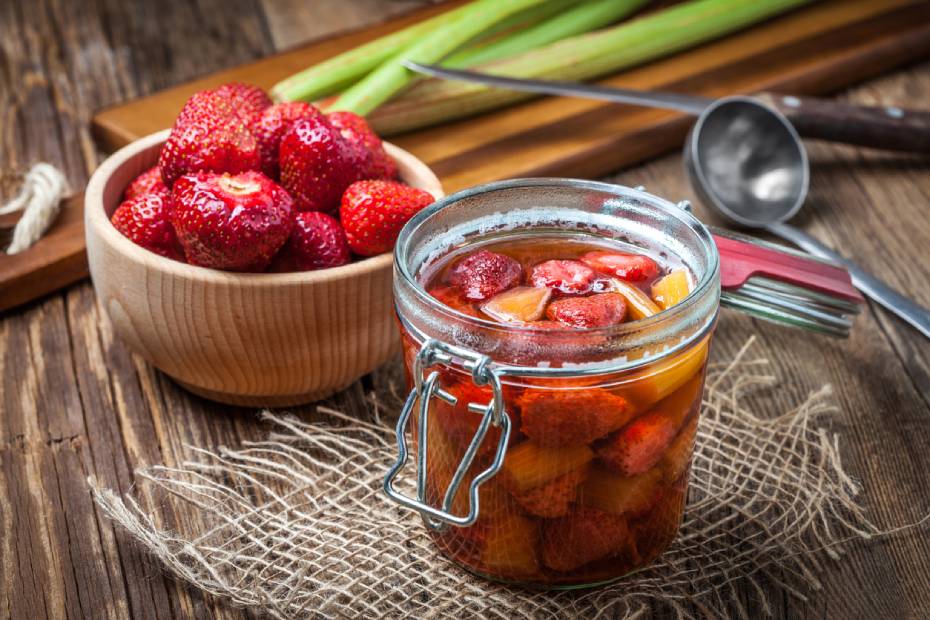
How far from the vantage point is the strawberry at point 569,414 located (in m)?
1.01

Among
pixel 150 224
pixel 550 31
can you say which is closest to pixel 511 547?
pixel 150 224

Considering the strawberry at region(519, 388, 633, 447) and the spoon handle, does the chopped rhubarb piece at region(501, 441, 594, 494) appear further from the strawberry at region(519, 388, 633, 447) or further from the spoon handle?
the spoon handle

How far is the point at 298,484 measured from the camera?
1322 mm

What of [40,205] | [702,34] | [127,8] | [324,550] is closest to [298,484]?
[324,550]

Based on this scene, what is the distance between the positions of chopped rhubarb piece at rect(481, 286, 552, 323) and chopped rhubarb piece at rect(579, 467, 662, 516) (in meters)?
0.17

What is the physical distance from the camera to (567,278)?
3.75 feet

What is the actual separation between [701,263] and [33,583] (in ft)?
2.60

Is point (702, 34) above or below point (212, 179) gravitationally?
below

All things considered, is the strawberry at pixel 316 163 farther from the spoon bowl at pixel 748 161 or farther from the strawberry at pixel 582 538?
the spoon bowl at pixel 748 161

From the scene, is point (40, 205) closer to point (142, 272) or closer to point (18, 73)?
point (142, 272)

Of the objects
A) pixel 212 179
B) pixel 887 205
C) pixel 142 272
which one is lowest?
pixel 887 205

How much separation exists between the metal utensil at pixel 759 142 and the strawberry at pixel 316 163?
620 millimetres

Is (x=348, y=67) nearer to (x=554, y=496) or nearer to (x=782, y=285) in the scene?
(x=782, y=285)

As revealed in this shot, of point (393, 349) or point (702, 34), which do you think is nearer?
point (393, 349)
